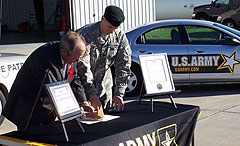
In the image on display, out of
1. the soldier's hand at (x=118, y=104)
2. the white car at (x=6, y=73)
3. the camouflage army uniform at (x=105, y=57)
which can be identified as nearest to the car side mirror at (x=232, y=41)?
the white car at (x=6, y=73)

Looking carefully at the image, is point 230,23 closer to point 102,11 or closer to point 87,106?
point 102,11

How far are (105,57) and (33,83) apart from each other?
99cm

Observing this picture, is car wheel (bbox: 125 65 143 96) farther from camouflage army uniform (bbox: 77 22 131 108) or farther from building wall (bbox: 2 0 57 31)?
building wall (bbox: 2 0 57 31)

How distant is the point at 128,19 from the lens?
16.8m

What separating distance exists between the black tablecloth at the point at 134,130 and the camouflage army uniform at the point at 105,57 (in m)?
0.29

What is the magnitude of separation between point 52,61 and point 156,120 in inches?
41.7

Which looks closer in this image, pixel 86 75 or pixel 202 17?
pixel 86 75

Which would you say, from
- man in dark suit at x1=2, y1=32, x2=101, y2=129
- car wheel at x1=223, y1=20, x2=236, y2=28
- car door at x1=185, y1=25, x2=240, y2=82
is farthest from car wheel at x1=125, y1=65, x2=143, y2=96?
car wheel at x1=223, y1=20, x2=236, y2=28

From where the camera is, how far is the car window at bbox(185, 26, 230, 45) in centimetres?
A: 845

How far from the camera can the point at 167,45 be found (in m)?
8.38

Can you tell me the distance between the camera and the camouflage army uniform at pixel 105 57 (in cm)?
413

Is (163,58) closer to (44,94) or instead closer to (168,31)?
(44,94)

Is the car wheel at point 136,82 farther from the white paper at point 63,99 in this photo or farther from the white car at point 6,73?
the white paper at point 63,99

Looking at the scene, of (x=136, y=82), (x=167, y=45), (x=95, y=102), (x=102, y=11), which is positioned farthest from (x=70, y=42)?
(x=102, y=11)
